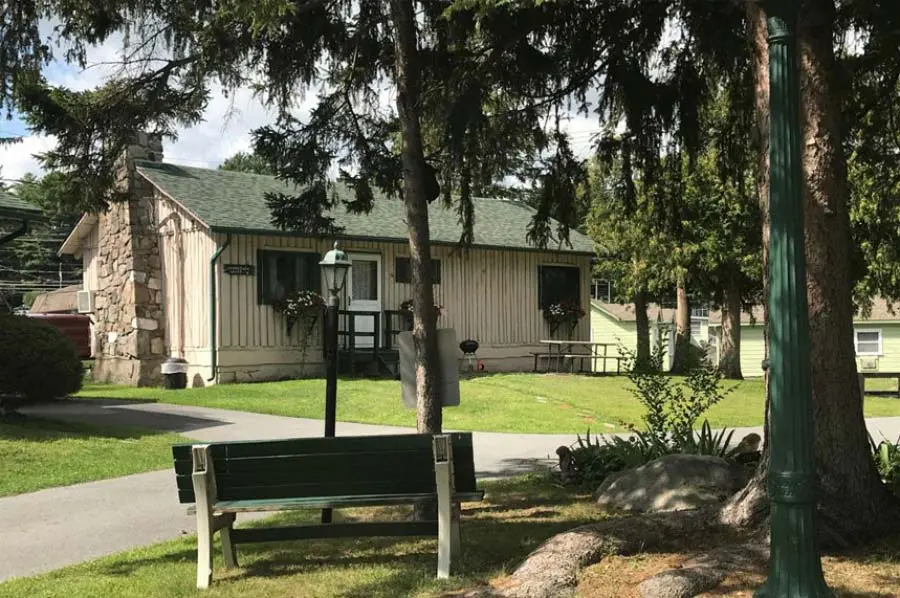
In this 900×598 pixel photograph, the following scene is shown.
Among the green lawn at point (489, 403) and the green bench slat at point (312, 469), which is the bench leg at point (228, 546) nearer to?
the green bench slat at point (312, 469)

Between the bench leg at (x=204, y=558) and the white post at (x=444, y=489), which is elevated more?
the white post at (x=444, y=489)

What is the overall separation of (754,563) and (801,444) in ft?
5.21

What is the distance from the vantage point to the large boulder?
281 inches

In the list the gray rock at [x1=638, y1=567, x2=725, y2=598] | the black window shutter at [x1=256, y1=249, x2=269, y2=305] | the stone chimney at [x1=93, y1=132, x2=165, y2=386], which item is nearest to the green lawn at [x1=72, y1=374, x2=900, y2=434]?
the stone chimney at [x1=93, y1=132, x2=165, y2=386]

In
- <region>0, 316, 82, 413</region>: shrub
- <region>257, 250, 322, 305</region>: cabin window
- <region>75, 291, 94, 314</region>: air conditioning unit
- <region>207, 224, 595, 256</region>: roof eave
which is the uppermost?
<region>207, 224, 595, 256</region>: roof eave

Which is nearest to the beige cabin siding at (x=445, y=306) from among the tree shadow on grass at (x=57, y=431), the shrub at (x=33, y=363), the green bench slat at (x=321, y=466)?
the shrub at (x=33, y=363)

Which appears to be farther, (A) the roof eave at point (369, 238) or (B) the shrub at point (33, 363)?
(A) the roof eave at point (369, 238)

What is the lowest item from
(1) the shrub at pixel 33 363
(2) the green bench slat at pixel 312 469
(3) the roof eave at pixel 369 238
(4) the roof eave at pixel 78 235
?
(2) the green bench slat at pixel 312 469

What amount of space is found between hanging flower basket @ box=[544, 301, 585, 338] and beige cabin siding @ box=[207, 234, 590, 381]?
28cm

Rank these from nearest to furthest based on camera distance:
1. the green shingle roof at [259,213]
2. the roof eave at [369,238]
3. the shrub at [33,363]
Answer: the shrub at [33,363] < the roof eave at [369,238] < the green shingle roof at [259,213]

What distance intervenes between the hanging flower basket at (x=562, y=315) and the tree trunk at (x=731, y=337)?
479 centimetres

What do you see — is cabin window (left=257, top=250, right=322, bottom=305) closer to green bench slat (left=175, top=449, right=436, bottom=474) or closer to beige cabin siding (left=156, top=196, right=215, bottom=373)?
beige cabin siding (left=156, top=196, right=215, bottom=373)

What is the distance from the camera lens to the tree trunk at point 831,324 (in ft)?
17.8

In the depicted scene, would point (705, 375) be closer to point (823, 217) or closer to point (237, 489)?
point (823, 217)
